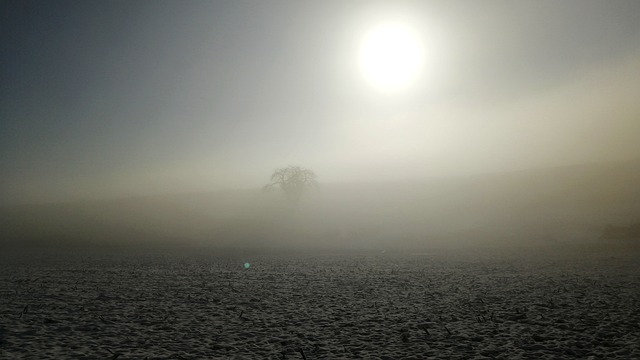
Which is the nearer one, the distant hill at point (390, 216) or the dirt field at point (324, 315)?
the dirt field at point (324, 315)

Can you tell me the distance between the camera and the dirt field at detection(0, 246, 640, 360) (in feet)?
32.3

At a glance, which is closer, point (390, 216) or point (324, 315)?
point (324, 315)

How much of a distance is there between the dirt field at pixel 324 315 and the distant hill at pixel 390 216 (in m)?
31.3

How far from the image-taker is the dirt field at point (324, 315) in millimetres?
9852

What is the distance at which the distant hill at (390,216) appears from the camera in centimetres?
5494

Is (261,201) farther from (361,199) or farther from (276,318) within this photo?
(276,318)

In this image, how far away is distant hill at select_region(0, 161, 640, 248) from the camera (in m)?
54.9

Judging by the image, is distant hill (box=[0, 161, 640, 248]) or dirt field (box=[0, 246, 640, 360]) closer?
dirt field (box=[0, 246, 640, 360])

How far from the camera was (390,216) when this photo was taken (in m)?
74.1

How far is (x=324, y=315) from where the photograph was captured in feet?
45.0

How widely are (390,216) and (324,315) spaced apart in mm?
61903

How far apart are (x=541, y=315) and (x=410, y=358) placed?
6.72m

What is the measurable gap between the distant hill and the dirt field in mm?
31333

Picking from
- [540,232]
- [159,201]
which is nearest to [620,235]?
[540,232]
